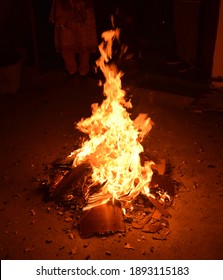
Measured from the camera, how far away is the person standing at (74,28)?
7.95 m

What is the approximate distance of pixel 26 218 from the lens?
4820 mm

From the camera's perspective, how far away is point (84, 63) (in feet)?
28.1

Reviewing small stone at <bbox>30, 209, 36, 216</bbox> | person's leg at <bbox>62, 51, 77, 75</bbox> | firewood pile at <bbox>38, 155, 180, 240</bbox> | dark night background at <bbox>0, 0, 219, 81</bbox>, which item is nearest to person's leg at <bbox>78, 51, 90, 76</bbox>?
person's leg at <bbox>62, 51, 77, 75</bbox>

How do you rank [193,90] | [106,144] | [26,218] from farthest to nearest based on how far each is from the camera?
[193,90] < [106,144] < [26,218]

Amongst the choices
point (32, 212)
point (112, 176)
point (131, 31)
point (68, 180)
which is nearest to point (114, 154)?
point (112, 176)

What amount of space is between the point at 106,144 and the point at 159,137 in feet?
4.86

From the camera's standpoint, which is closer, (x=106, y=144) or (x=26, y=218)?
(x=26, y=218)

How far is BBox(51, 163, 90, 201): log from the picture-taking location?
505 cm

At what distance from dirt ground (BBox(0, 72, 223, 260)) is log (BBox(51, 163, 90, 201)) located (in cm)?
16

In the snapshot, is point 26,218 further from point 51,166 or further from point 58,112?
point 58,112

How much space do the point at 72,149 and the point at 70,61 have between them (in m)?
3.06

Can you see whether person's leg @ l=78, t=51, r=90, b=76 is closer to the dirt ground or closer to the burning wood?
the dirt ground

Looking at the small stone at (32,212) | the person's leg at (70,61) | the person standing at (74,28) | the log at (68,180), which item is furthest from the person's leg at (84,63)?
the small stone at (32,212)
